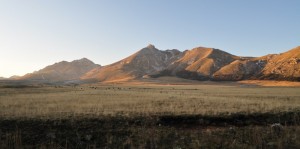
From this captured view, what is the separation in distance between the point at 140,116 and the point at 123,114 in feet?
6.10

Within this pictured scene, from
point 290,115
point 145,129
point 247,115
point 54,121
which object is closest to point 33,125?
point 54,121

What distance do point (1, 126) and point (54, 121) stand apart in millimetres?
3647

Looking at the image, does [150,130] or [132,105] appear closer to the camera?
[150,130]

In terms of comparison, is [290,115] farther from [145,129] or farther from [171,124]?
[145,129]

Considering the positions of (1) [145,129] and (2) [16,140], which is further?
(1) [145,129]

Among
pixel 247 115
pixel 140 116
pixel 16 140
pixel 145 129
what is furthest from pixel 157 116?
pixel 16 140

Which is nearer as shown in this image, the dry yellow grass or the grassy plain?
the grassy plain

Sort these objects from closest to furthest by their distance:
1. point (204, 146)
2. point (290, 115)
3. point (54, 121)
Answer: point (204, 146) < point (54, 121) < point (290, 115)

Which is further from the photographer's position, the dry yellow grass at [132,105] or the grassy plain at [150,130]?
the dry yellow grass at [132,105]

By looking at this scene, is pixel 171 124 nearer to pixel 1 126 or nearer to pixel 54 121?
pixel 54 121

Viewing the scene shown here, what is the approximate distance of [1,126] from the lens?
21266 mm

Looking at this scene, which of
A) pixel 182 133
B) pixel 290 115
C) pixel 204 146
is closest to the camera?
pixel 204 146

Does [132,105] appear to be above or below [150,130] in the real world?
above

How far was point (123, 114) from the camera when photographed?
26.3 meters
